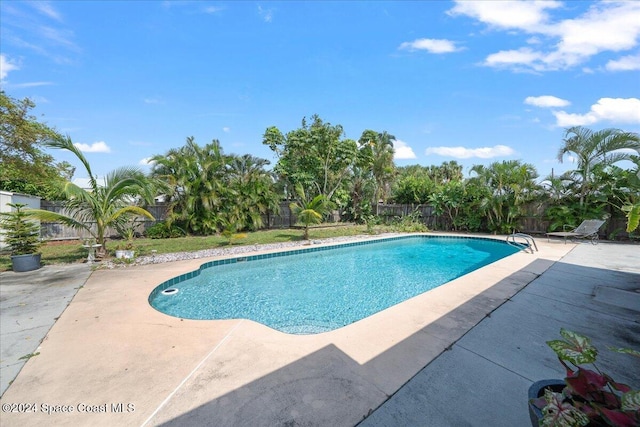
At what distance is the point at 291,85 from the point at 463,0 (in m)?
10.7

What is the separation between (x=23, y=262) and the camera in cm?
618

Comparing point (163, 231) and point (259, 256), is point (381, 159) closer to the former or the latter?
point (259, 256)

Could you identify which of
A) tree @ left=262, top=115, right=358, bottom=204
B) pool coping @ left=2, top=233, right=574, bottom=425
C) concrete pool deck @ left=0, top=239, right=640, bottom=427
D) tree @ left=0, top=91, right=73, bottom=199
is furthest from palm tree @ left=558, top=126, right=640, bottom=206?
tree @ left=0, top=91, right=73, bottom=199

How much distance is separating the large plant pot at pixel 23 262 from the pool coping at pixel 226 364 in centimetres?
368

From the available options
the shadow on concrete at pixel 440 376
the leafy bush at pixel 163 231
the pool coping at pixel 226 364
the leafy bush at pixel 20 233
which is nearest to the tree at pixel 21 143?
the leafy bush at pixel 163 231

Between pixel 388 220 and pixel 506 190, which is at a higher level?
pixel 506 190

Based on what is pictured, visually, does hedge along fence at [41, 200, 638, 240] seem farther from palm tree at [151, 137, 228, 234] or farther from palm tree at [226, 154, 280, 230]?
palm tree at [226, 154, 280, 230]

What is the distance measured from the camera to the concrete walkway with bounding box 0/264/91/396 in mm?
2801

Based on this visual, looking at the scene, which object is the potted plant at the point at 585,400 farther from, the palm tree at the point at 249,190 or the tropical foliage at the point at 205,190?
the palm tree at the point at 249,190

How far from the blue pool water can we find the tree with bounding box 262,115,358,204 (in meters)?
7.67

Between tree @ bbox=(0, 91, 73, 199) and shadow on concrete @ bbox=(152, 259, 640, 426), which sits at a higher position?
tree @ bbox=(0, 91, 73, 199)

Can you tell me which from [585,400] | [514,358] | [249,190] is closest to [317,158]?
[249,190]

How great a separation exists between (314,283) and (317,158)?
38.4 feet

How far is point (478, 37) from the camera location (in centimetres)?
879
